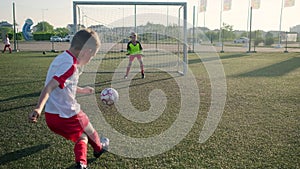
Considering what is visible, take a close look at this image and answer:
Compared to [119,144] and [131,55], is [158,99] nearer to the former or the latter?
[119,144]

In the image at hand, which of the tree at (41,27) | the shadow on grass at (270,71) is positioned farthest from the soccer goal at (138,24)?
the tree at (41,27)

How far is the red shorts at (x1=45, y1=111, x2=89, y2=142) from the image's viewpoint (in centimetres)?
277

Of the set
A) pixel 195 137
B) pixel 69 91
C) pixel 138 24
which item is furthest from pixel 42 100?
pixel 138 24

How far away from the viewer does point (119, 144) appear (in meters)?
4.01

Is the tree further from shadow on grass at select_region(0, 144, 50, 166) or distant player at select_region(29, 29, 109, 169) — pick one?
distant player at select_region(29, 29, 109, 169)

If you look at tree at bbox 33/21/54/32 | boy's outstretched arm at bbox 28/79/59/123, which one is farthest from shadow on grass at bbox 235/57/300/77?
tree at bbox 33/21/54/32

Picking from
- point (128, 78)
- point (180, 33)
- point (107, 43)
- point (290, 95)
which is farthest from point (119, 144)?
point (107, 43)

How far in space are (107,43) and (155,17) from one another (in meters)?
2.85

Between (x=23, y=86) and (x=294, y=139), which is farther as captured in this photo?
(x=23, y=86)

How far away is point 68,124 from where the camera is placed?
2816mm

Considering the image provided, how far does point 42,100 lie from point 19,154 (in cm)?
162

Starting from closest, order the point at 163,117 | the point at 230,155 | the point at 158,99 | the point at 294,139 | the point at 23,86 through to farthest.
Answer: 1. the point at 230,155
2. the point at 294,139
3. the point at 163,117
4. the point at 158,99
5. the point at 23,86

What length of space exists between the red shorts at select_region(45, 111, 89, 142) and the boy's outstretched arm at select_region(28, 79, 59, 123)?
34 cm

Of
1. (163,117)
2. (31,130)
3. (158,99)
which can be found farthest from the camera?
(158,99)
